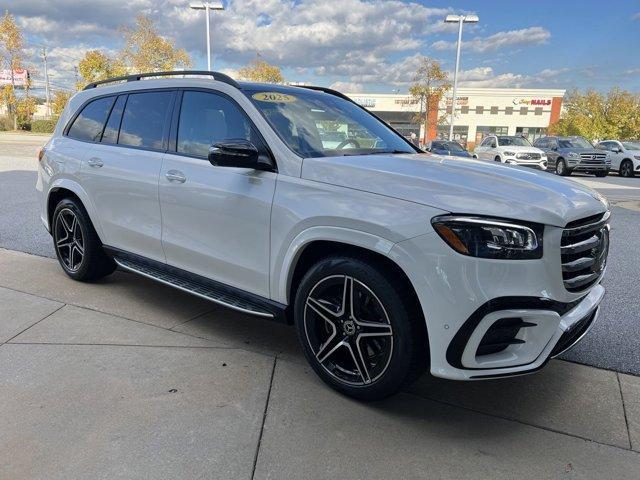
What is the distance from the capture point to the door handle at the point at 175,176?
11.9 ft

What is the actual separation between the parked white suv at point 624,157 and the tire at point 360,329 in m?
22.1

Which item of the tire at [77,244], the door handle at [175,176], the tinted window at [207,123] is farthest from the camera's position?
the tire at [77,244]

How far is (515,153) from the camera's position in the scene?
20.3m

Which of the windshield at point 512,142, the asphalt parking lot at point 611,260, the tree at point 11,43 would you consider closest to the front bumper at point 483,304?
the asphalt parking lot at point 611,260

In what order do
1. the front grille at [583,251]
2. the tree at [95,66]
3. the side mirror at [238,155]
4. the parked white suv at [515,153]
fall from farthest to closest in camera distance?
1. the tree at [95,66]
2. the parked white suv at [515,153]
3. the side mirror at [238,155]
4. the front grille at [583,251]

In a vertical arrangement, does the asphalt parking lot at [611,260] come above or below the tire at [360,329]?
below

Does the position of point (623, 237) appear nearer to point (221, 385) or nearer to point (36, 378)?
point (221, 385)

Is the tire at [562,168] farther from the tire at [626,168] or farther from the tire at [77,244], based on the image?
the tire at [77,244]

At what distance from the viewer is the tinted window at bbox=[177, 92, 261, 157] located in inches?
135

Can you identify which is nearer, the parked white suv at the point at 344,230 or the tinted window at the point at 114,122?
the parked white suv at the point at 344,230

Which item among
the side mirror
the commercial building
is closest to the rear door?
the side mirror

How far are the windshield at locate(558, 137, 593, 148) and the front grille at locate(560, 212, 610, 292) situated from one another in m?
20.9

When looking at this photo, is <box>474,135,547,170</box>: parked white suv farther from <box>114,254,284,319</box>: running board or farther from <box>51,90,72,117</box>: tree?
<box>51,90,72,117</box>: tree

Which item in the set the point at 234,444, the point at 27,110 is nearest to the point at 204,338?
the point at 234,444
